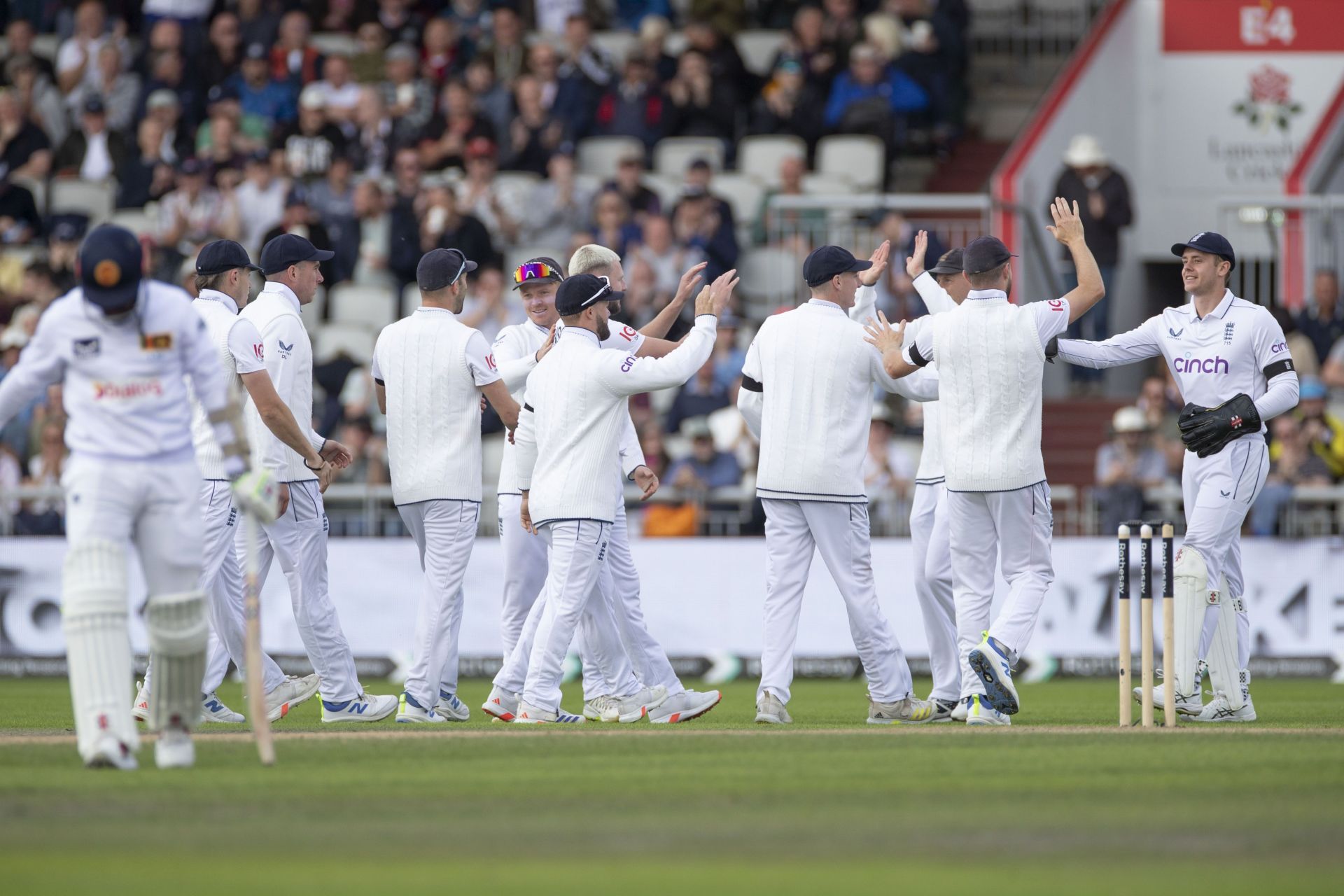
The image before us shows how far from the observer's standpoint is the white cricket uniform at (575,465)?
1059 cm

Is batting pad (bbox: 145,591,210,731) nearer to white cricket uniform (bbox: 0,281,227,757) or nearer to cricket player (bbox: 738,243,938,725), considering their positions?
white cricket uniform (bbox: 0,281,227,757)

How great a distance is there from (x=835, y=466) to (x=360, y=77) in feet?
48.3

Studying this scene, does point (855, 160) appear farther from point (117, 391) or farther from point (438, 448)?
point (117, 391)

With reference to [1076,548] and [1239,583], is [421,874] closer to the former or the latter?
[1239,583]

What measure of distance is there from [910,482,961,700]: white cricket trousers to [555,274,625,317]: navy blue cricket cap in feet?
7.99

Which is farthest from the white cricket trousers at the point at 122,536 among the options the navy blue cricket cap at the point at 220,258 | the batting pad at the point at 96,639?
the navy blue cricket cap at the point at 220,258

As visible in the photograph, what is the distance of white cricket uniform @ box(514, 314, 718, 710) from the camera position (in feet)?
34.8

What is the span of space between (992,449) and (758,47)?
14823 millimetres

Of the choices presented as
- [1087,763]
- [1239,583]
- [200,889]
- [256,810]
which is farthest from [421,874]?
[1239,583]

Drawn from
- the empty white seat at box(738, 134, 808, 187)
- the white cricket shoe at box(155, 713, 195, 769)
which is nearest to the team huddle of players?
the white cricket shoe at box(155, 713, 195, 769)

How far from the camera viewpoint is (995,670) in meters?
10.1

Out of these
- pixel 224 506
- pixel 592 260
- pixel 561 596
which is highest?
pixel 592 260

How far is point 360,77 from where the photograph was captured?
2397cm

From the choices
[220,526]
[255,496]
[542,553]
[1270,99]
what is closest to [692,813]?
[255,496]
